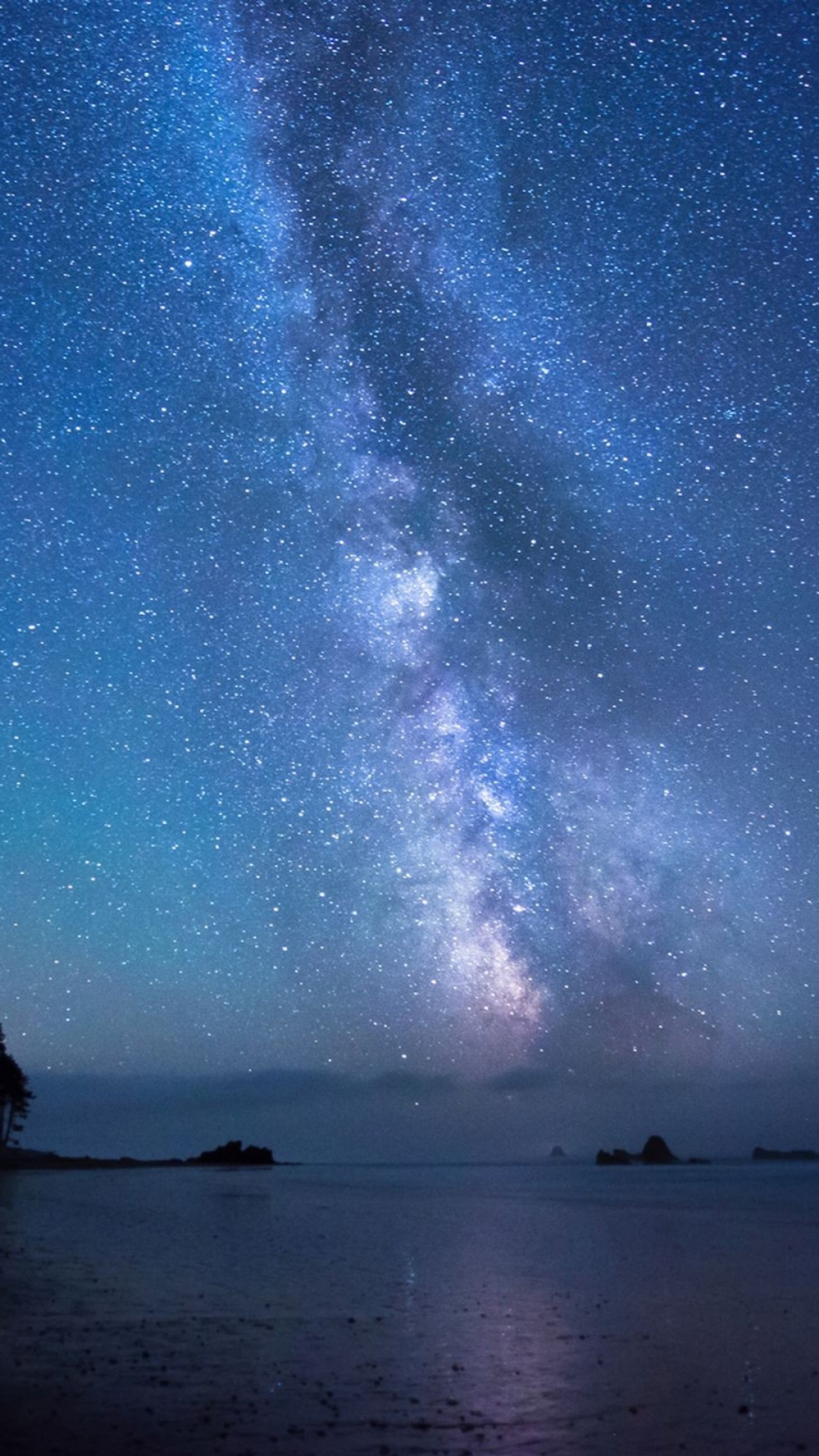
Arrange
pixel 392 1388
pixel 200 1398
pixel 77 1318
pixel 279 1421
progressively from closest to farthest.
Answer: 1. pixel 279 1421
2. pixel 200 1398
3. pixel 392 1388
4. pixel 77 1318

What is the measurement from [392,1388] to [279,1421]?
3.08 meters

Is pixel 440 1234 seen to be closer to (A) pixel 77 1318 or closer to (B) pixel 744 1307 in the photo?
(B) pixel 744 1307

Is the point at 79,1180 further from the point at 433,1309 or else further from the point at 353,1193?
the point at 433,1309

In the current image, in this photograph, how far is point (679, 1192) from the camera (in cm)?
11231

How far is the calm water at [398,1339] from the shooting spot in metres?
15.8

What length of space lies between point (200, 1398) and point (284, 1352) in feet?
14.1

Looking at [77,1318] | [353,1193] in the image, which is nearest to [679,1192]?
[353,1193]

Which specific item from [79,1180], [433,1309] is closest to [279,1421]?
[433,1309]

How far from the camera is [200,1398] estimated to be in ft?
55.9

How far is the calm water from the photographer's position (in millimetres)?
15781

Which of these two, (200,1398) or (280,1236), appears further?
(280,1236)

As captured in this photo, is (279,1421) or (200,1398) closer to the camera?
(279,1421)

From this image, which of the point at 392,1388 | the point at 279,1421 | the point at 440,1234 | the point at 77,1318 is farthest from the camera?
the point at 440,1234

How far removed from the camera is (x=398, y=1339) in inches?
902
